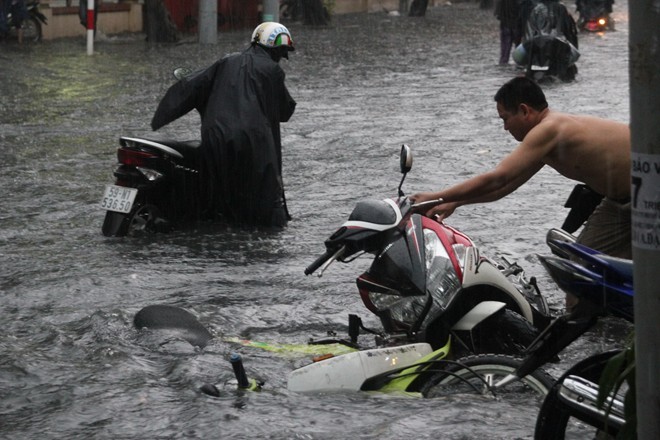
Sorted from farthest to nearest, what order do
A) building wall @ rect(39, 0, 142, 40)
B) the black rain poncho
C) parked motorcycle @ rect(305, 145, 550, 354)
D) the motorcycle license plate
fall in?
building wall @ rect(39, 0, 142, 40) < the black rain poncho < the motorcycle license plate < parked motorcycle @ rect(305, 145, 550, 354)

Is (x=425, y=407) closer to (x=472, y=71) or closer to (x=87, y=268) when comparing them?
(x=87, y=268)

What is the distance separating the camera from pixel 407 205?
Result: 5980mm

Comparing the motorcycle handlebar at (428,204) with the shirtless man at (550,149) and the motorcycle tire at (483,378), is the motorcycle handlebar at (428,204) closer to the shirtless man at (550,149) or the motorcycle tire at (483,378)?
the shirtless man at (550,149)

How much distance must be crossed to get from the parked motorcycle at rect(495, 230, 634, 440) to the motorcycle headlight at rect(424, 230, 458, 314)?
128 cm

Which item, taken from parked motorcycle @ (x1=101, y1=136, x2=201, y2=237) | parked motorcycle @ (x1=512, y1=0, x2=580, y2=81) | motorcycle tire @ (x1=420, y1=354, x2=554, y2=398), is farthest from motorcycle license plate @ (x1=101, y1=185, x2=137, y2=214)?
parked motorcycle @ (x1=512, y1=0, x2=580, y2=81)

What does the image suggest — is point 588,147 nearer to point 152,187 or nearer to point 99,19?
point 152,187

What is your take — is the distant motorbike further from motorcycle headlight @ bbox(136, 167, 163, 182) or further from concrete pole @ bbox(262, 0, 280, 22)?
concrete pole @ bbox(262, 0, 280, 22)

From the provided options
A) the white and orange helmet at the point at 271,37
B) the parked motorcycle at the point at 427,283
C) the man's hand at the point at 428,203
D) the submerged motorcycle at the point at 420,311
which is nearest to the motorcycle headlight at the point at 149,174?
the white and orange helmet at the point at 271,37

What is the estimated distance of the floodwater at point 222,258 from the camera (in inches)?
218

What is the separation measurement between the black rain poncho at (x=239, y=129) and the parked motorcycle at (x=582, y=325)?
583 cm

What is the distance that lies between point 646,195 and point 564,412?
1092 millimetres

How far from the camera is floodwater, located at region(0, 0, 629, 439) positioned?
5.53 meters

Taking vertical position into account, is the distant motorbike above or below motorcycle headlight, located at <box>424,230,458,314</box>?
below

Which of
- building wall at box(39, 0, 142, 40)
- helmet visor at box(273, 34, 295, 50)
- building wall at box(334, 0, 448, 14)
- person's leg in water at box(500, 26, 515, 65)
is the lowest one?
building wall at box(334, 0, 448, 14)
